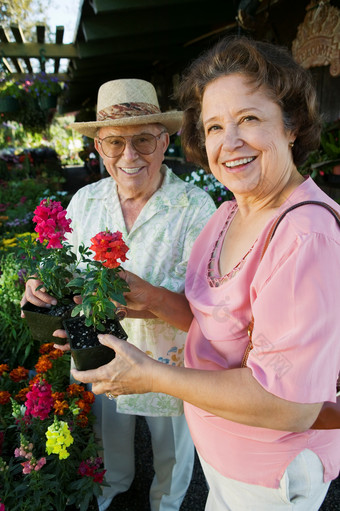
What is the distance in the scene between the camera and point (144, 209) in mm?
1726

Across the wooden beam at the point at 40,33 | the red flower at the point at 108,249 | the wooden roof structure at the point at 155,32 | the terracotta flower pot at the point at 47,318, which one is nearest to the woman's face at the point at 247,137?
the red flower at the point at 108,249

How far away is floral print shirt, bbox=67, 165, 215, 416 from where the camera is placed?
169 centimetres

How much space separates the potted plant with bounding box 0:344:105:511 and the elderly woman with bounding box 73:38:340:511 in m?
0.56

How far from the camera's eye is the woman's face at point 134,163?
1.64 meters

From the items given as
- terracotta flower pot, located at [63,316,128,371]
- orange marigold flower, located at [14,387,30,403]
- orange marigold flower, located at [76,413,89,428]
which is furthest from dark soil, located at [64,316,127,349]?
orange marigold flower, located at [14,387,30,403]

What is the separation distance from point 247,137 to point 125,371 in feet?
2.37

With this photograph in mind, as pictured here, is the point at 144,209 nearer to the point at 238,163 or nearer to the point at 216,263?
the point at 216,263

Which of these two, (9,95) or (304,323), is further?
(9,95)

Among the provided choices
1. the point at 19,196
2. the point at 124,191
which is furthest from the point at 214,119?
the point at 19,196

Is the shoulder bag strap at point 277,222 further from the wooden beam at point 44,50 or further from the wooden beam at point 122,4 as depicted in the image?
the wooden beam at point 44,50

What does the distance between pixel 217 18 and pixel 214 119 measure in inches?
164

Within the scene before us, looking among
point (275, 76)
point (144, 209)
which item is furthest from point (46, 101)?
point (275, 76)

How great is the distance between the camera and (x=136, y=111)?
165 cm

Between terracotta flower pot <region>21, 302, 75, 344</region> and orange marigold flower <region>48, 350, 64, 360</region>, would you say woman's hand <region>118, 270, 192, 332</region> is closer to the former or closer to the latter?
terracotta flower pot <region>21, 302, 75, 344</region>
